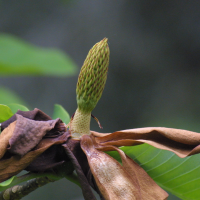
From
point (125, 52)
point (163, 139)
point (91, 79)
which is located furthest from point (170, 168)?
point (125, 52)

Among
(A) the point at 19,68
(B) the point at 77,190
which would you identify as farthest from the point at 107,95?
(A) the point at 19,68

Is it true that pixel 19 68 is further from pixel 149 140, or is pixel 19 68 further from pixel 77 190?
pixel 77 190

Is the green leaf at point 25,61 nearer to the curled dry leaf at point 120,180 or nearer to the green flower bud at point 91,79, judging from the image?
the green flower bud at point 91,79

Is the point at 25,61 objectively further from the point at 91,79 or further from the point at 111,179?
the point at 111,179

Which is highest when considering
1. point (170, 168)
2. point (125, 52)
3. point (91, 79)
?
point (125, 52)

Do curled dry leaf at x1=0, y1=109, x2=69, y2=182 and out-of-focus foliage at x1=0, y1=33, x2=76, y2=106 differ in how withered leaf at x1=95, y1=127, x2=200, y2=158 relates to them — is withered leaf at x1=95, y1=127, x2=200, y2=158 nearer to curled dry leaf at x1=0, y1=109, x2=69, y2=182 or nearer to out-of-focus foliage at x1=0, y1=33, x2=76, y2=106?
curled dry leaf at x1=0, y1=109, x2=69, y2=182

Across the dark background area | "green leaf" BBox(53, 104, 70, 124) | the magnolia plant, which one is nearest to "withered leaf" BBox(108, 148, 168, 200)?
the magnolia plant

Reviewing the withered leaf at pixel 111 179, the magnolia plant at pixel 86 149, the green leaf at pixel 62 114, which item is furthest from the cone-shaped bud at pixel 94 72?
the green leaf at pixel 62 114
